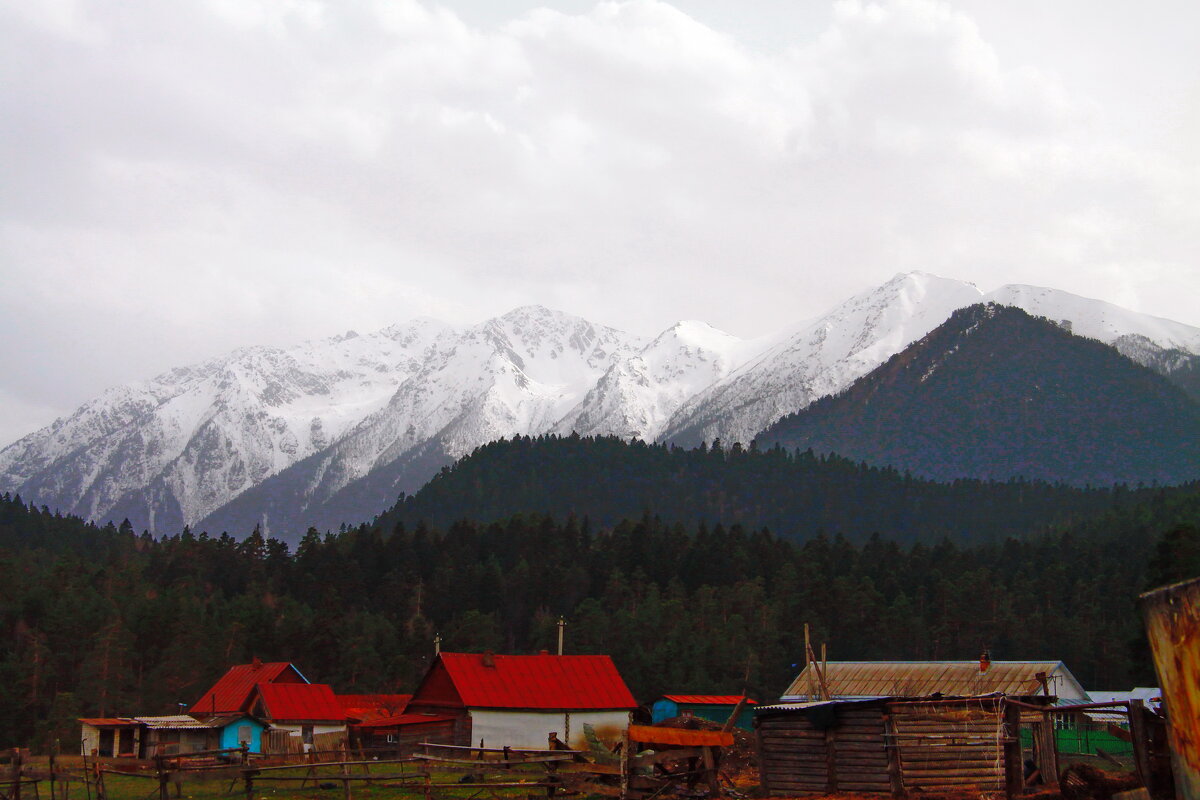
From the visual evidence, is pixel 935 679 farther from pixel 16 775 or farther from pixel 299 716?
pixel 16 775

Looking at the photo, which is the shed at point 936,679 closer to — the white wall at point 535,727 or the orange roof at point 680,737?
the white wall at point 535,727

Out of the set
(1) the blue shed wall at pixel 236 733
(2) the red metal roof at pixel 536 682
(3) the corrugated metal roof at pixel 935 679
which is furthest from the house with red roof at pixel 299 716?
(3) the corrugated metal roof at pixel 935 679

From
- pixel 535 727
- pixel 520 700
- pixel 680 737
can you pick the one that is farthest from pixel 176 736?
pixel 680 737

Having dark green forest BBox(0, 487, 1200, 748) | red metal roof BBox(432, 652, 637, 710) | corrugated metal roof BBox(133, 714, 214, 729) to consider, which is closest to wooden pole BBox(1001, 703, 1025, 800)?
red metal roof BBox(432, 652, 637, 710)

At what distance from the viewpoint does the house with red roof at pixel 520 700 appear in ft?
188

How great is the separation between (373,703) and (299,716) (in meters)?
25.3

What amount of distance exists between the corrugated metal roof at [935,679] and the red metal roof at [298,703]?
27.8 m

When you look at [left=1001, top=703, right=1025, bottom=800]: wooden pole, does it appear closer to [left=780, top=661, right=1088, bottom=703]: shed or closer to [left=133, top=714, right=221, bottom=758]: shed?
[left=780, top=661, right=1088, bottom=703]: shed

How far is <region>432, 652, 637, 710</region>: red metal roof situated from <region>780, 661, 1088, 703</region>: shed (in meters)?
14.7

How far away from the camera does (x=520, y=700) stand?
2290 inches

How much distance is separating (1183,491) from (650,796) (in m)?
186

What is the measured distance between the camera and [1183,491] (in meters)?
192

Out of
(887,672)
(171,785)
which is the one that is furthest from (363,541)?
(171,785)

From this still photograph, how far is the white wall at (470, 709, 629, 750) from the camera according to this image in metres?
57.0
